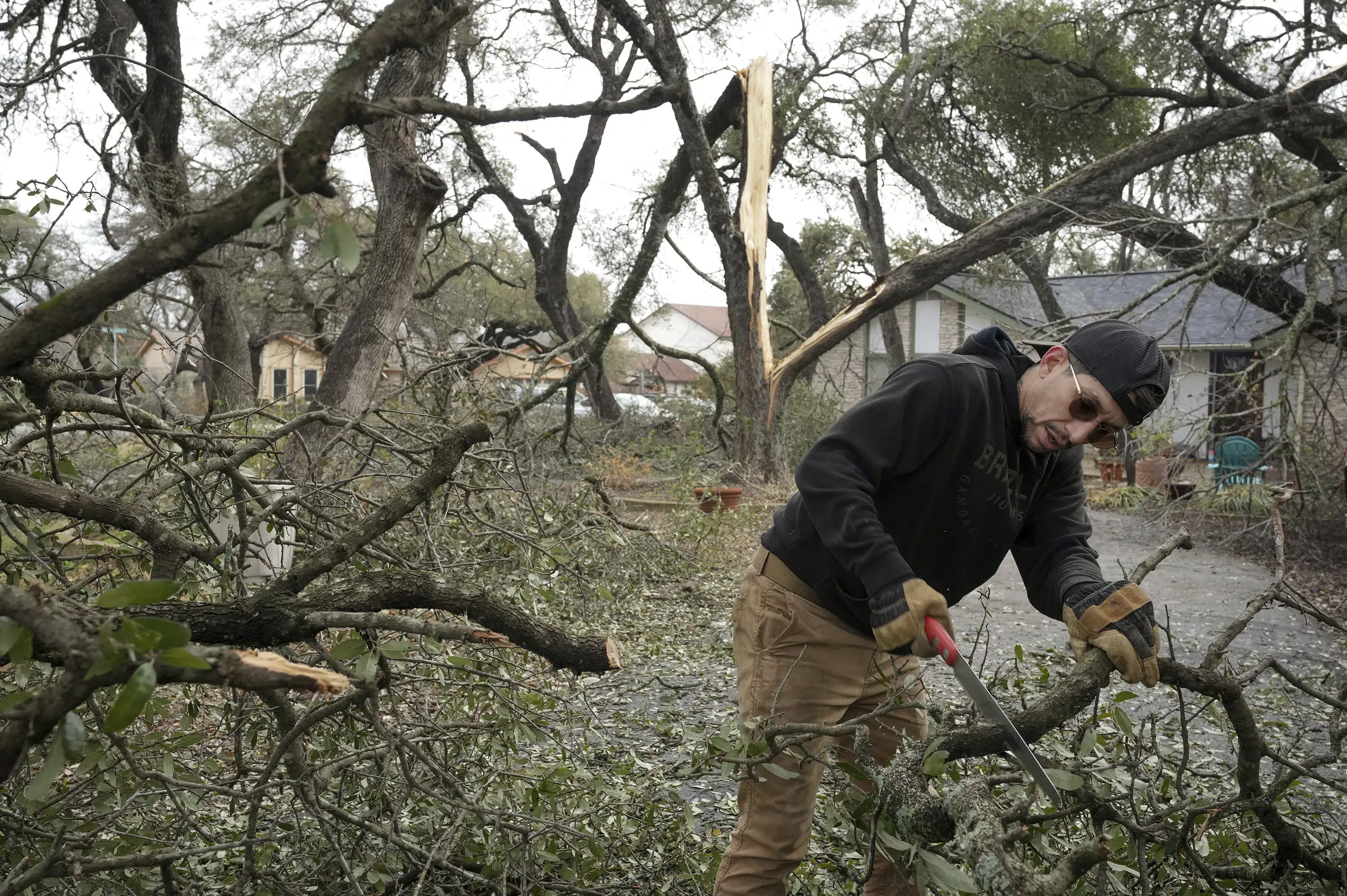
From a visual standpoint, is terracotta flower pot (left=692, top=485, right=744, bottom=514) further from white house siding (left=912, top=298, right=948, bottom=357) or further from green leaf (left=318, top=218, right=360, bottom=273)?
white house siding (left=912, top=298, right=948, bottom=357)

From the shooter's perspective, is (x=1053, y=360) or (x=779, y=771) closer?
(x=779, y=771)

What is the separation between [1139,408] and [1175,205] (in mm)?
12950

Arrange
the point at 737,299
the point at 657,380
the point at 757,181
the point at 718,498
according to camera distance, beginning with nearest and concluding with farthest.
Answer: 1. the point at 718,498
2. the point at 757,181
3. the point at 737,299
4. the point at 657,380

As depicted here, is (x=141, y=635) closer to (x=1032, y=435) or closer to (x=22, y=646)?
(x=22, y=646)

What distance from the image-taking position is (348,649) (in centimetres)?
219

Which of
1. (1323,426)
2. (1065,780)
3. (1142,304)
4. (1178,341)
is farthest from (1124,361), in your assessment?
(1142,304)

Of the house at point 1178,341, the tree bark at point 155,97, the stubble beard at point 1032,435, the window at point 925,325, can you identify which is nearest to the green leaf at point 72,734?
the stubble beard at point 1032,435

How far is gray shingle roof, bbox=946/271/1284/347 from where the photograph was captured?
19.0 m

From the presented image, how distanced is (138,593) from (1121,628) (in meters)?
2.13

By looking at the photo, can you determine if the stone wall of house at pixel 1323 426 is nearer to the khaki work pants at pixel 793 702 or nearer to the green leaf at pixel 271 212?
the khaki work pants at pixel 793 702

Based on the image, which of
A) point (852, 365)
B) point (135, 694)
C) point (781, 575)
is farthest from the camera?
point (852, 365)

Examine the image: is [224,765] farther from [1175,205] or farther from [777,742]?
[1175,205]

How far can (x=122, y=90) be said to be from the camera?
10242 millimetres

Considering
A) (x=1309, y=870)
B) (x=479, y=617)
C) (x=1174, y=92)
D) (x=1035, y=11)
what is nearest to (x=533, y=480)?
(x=479, y=617)
